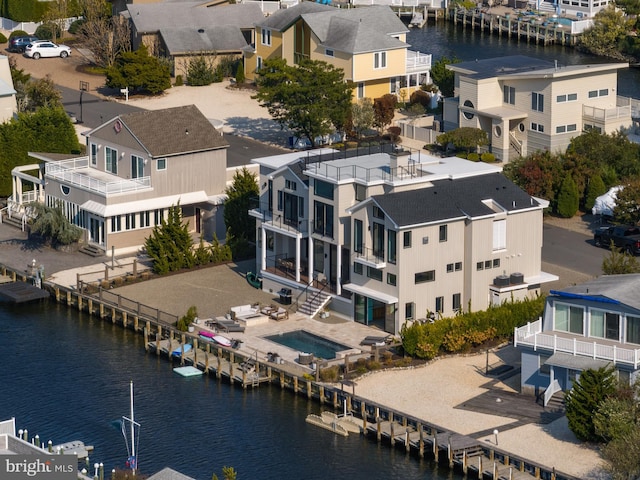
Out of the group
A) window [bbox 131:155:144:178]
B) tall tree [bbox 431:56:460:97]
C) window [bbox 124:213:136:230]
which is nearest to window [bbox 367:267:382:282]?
window [bbox 124:213:136:230]

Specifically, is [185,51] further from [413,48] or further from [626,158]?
[626,158]

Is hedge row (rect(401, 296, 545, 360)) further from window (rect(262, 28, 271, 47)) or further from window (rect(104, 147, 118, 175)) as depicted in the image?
window (rect(262, 28, 271, 47))

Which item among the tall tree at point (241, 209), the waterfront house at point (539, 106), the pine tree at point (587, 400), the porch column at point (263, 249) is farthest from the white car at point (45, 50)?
the pine tree at point (587, 400)

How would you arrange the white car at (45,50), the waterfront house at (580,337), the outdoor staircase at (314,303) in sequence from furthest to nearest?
the white car at (45,50) < the outdoor staircase at (314,303) < the waterfront house at (580,337)

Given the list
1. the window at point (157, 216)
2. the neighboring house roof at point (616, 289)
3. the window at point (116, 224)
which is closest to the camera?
the neighboring house roof at point (616, 289)

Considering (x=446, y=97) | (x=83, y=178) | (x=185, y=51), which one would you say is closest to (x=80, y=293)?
(x=83, y=178)

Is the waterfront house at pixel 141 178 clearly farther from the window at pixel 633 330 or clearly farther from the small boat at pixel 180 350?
the window at pixel 633 330

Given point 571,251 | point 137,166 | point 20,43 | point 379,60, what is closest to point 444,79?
point 379,60
